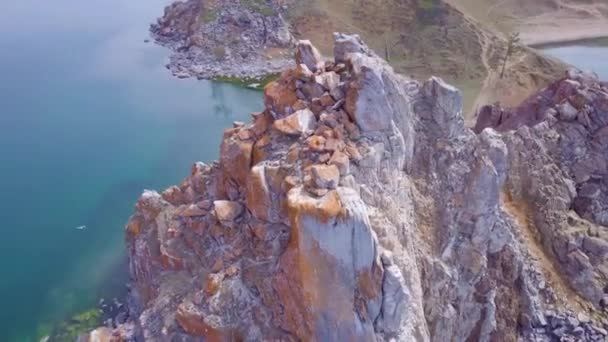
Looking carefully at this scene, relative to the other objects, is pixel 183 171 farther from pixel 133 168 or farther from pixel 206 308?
pixel 206 308

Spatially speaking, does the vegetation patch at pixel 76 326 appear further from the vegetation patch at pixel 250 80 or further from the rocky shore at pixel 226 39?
the rocky shore at pixel 226 39

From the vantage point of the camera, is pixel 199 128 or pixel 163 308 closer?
pixel 163 308

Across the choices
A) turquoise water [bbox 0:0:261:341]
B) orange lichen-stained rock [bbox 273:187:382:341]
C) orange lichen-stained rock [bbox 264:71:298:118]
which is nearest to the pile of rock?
orange lichen-stained rock [bbox 273:187:382:341]

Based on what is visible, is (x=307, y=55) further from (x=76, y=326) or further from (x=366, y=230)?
(x=76, y=326)

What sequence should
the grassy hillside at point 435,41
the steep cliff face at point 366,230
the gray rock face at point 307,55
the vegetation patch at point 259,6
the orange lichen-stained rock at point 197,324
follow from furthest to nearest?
the vegetation patch at point 259,6 → the grassy hillside at point 435,41 → the gray rock face at point 307,55 → the orange lichen-stained rock at point 197,324 → the steep cliff face at point 366,230

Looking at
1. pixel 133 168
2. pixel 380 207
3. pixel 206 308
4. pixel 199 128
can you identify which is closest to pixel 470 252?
pixel 380 207

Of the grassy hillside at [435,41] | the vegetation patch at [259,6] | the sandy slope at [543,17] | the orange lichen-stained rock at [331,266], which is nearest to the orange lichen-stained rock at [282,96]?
the orange lichen-stained rock at [331,266]

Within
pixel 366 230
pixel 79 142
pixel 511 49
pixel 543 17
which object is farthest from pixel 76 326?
pixel 543 17
